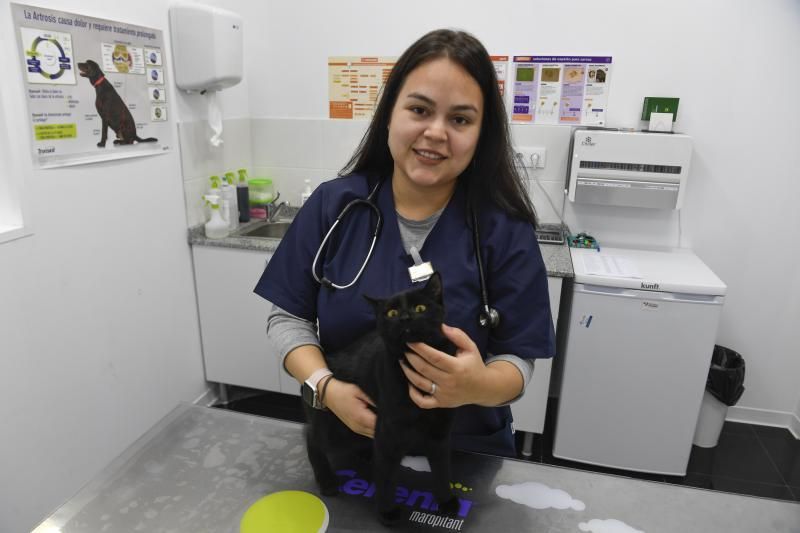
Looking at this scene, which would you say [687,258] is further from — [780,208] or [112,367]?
[112,367]

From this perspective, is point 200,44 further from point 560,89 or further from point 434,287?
point 434,287

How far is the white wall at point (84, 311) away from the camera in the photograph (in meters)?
1.65

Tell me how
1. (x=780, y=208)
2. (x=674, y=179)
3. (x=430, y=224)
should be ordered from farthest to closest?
(x=780, y=208) → (x=674, y=179) → (x=430, y=224)

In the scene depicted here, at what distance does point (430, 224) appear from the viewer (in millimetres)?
1074

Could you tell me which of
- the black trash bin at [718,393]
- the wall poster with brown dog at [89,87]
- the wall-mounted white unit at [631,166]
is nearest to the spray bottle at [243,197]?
the wall poster with brown dog at [89,87]

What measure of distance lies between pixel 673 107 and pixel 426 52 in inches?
72.0

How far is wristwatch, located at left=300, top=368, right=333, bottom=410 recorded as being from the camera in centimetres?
94

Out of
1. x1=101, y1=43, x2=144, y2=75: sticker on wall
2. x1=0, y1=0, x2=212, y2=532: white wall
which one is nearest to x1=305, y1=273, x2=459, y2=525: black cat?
x1=0, y1=0, x2=212, y2=532: white wall

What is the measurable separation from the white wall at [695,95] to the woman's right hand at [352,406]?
1965 mm

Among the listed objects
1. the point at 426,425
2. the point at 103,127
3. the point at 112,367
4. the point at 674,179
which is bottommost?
the point at 112,367

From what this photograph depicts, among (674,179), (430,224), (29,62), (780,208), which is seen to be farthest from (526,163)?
(29,62)

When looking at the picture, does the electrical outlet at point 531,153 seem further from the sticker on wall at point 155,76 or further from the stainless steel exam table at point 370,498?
the stainless steel exam table at point 370,498

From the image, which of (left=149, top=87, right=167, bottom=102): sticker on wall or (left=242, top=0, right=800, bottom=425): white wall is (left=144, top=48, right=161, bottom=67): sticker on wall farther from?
(left=242, top=0, right=800, bottom=425): white wall

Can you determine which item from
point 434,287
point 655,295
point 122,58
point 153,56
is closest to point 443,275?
point 434,287
